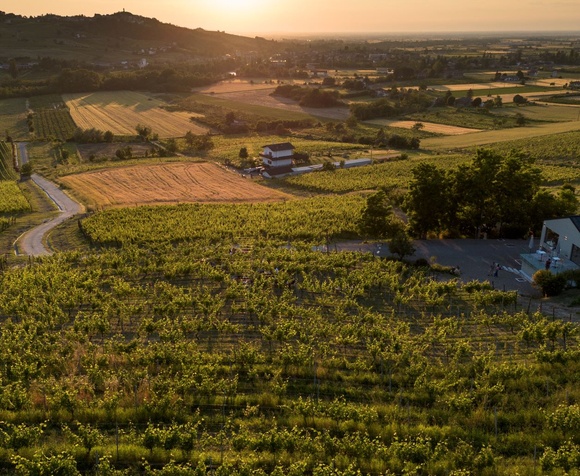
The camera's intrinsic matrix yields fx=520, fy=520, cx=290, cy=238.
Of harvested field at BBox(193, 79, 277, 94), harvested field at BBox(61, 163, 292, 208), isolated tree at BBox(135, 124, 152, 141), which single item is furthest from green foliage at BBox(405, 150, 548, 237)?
harvested field at BBox(193, 79, 277, 94)

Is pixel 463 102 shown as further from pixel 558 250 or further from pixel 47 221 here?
pixel 47 221

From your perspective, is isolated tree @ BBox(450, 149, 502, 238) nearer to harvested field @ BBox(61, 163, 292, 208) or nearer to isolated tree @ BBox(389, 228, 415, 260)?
isolated tree @ BBox(389, 228, 415, 260)

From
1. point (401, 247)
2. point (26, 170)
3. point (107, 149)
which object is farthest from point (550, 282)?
point (107, 149)

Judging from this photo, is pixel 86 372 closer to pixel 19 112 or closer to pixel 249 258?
pixel 249 258

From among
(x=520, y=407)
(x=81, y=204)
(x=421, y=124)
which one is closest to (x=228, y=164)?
(x=81, y=204)

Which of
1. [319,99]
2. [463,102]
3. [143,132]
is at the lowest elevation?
[143,132]

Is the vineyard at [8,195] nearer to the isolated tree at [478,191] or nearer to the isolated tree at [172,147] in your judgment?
the isolated tree at [172,147]

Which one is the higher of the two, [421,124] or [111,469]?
[421,124]
